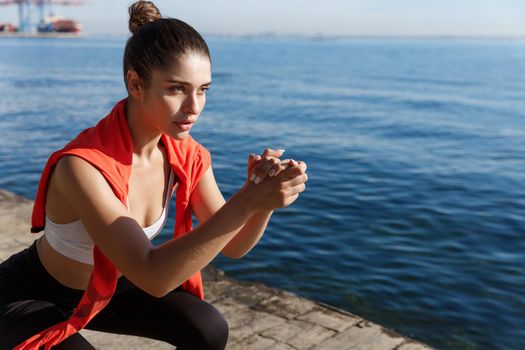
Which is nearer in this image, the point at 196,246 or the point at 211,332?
the point at 196,246

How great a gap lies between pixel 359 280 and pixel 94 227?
18.7ft

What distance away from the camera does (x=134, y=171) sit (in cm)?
255

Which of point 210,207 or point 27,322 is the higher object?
point 210,207

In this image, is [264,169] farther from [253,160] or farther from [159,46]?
[159,46]

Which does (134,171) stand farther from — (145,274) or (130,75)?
(145,274)

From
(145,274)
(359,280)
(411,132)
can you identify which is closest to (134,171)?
(145,274)

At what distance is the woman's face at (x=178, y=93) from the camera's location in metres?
2.21

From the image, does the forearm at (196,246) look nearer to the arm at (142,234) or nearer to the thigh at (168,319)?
the arm at (142,234)

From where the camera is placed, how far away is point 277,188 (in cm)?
204

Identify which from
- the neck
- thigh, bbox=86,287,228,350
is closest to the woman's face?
the neck

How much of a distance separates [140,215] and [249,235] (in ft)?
1.56

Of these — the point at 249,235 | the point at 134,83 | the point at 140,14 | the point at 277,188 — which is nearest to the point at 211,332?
the point at 249,235

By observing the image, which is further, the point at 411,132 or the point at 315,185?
the point at 411,132

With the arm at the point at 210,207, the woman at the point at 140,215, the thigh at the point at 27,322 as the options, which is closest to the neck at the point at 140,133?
the woman at the point at 140,215
